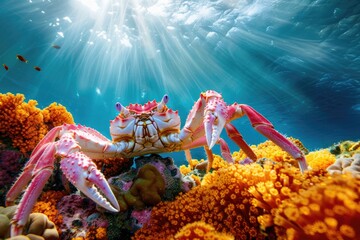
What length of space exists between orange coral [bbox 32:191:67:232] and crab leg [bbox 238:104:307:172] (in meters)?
3.59

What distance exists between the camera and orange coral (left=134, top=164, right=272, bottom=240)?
2.43 meters

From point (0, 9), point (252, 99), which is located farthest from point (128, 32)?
point (252, 99)

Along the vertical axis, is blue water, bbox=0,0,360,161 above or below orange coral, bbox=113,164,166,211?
above

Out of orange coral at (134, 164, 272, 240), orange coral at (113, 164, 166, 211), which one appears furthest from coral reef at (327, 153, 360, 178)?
orange coral at (113, 164, 166, 211)

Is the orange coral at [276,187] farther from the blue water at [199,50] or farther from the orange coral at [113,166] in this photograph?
the blue water at [199,50]

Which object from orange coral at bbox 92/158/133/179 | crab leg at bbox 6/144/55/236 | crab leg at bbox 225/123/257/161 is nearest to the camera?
crab leg at bbox 6/144/55/236

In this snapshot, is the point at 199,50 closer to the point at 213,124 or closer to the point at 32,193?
the point at 213,124

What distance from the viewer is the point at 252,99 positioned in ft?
101

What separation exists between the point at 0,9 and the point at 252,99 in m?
29.8

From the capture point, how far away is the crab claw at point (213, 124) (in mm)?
2742

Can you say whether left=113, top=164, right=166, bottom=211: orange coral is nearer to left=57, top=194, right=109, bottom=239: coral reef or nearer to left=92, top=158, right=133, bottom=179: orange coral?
left=57, top=194, right=109, bottom=239: coral reef

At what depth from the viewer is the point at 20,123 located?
4.86 m

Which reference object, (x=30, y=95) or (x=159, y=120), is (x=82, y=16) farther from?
(x=30, y=95)

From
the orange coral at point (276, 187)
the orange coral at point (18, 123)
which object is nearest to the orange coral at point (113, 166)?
the orange coral at point (18, 123)
